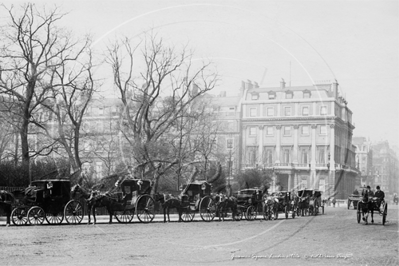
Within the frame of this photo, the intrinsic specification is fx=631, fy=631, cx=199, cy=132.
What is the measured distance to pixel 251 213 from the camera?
19.5 metres

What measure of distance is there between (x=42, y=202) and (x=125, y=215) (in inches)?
111

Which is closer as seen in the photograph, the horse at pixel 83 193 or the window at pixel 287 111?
the window at pixel 287 111

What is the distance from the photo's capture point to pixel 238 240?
39.8 ft

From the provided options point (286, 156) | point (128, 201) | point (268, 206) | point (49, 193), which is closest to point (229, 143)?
point (286, 156)

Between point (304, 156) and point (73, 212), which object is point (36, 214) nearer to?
point (73, 212)

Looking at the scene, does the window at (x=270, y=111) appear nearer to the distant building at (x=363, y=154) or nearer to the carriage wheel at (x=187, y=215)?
the distant building at (x=363, y=154)

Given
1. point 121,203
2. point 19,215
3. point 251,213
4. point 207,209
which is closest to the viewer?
point 19,215

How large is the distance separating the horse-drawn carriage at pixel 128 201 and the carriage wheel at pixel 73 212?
1.37 ft

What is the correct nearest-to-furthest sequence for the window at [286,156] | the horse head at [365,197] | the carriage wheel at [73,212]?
the window at [286,156] → the carriage wheel at [73,212] → the horse head at [365,197]

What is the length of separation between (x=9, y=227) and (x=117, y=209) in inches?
135

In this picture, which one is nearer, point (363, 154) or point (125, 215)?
point (125, 215)

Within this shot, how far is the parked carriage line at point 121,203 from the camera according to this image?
16281 millimetres

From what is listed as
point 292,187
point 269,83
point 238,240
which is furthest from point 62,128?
point 269,83

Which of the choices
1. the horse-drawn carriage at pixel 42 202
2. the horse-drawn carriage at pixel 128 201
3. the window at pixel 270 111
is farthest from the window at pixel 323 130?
the horse-drawn carriage at pixel 42 202
